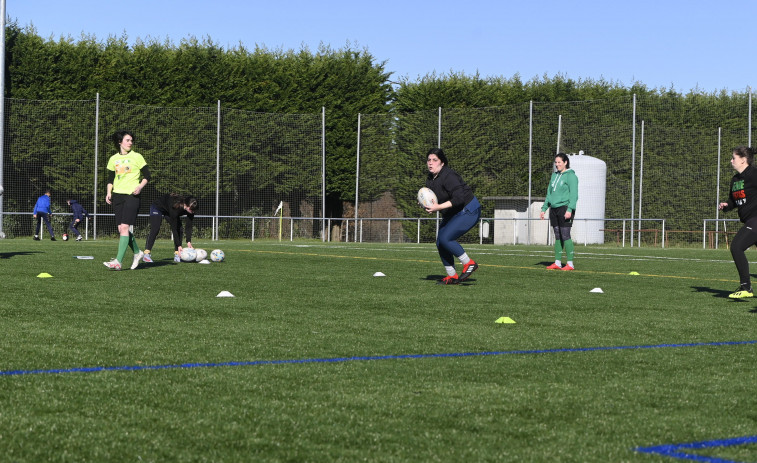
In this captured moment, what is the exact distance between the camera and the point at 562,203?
14.0 meters

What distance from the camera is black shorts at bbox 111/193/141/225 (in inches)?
444

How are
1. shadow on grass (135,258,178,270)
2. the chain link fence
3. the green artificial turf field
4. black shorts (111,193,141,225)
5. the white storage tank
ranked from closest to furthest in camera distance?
the green artificial turf field < black shorts (111,193,141,225) < shadow on grass (135,258,178,270) < the chain link fence < the white storage tank

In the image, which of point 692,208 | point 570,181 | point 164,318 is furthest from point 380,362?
point 692,208

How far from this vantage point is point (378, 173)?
33.8m

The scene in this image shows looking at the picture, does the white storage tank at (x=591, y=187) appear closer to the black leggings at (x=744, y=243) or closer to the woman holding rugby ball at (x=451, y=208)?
the woman holding rugby ball at (x=451, y=208)

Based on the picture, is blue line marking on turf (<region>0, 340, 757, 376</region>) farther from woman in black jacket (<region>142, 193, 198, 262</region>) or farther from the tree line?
the tree line

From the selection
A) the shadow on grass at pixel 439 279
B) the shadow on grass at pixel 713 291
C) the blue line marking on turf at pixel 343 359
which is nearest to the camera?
the blue line marking on turf at pixel 343 359

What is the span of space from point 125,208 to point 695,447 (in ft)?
30.3

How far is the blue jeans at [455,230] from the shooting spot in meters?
10.5

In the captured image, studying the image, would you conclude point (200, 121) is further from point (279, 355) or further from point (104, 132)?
point (279, 355)

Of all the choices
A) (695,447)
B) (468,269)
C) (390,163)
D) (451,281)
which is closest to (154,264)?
(451,281)

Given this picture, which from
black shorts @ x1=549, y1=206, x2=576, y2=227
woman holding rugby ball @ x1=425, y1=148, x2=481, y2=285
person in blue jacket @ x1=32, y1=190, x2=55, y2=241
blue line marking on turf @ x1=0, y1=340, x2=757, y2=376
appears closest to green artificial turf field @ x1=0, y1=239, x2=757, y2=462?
blue line marking on turf @ x1=0, y1=340, x2=757, y2=376

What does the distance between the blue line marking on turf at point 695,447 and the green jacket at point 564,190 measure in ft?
35.2

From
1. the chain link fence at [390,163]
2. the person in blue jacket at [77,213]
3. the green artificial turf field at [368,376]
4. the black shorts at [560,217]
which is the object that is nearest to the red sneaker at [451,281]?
the green artificial turf field at [368,376]
